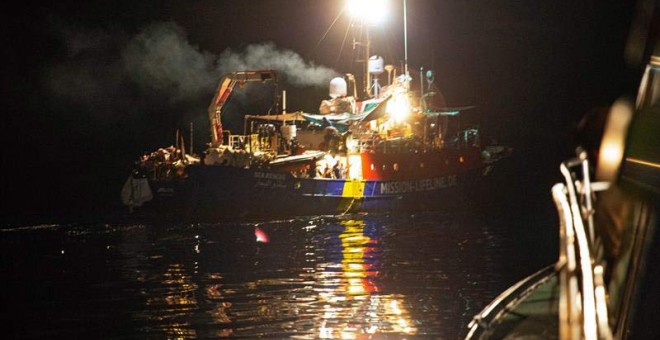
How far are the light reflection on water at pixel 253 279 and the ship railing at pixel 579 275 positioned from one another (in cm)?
645

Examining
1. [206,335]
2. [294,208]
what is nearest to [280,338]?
[206,335]

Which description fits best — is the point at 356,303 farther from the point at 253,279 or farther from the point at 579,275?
the point at 579,275

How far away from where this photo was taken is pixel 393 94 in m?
38.1

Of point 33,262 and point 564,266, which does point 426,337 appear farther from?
point 33,262

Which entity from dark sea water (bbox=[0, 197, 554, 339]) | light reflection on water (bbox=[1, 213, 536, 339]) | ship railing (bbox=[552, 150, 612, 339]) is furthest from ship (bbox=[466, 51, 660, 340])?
light reflection on water (bbox=[1, 213, 536, 339])

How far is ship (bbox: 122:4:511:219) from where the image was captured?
107 ft

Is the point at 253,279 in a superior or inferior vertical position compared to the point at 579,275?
inferior

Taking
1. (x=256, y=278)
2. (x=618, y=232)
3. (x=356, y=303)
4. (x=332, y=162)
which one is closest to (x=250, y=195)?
(x=332, y=162)

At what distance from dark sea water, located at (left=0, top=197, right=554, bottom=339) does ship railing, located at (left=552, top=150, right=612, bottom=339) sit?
288cm

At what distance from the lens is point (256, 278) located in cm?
1767

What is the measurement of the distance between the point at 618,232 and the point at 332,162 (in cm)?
3021

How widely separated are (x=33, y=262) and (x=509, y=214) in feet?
65.0

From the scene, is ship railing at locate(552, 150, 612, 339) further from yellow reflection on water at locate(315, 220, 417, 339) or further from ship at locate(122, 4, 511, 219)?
ship at locate(122, 4, 511, 219)

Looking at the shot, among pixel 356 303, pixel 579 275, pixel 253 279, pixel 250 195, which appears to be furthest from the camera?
pixel 250 195
